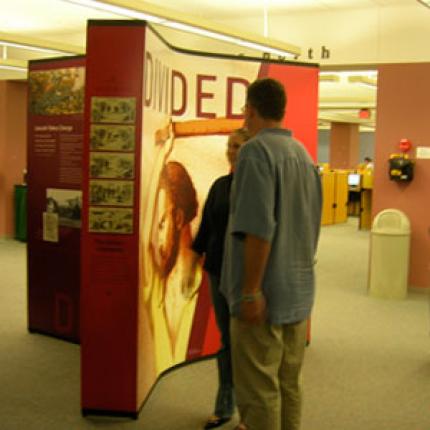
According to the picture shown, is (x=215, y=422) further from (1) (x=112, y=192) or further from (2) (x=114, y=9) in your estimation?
(2) (x=114, y=9)

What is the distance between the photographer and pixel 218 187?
3.39 metres

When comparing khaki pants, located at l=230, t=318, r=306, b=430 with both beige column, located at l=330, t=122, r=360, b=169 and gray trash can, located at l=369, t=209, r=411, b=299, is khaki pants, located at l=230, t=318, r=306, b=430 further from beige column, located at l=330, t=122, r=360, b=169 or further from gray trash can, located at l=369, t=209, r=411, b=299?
beige column, located at l=330, t=122, r=360, b=169

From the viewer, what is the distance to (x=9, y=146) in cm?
1008

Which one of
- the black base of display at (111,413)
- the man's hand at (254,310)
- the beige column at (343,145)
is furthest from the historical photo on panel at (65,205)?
the beige column at (343,145)

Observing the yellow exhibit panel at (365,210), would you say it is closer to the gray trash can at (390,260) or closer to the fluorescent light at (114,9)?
the gray trash can at (390,260)

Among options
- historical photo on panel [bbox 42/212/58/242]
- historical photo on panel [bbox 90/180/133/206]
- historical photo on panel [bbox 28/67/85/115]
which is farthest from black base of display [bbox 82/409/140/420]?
historical photo on panel [bbox 28/67/85/115]

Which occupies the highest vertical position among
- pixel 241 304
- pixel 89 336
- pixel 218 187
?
pixel 218 187

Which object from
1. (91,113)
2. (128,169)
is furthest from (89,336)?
(91,113)

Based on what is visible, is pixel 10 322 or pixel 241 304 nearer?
pixel 241 304

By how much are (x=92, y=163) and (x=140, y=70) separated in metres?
0.53

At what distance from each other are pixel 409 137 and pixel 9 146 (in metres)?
5.95

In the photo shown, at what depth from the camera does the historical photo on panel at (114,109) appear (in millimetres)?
3355

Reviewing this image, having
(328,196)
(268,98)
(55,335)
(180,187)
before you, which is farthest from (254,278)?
(328,196)

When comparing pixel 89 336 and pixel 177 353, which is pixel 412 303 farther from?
pixel 89 336
